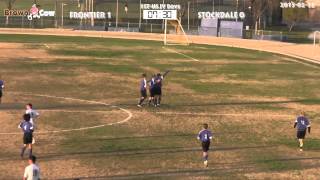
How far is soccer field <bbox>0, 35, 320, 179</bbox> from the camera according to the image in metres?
21.2

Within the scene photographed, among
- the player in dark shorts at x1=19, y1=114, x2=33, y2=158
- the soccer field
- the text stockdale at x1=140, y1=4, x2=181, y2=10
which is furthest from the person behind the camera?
the text stockdale at x1=140, y1=4, x2=181, y2=10

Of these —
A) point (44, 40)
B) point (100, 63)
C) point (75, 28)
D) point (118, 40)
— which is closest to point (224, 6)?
point (75, 28)

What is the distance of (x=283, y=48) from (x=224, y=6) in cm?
4130

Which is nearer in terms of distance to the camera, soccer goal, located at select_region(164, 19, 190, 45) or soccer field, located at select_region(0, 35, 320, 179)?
soccer field, located at select_region(0, 35, 320, 179)

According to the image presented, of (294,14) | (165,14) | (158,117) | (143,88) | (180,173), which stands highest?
(294,14)

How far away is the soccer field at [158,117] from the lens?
835 inches

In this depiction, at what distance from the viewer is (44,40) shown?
75.5 m

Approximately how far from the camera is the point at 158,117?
29641mm

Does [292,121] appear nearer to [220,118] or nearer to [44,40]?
[220,118]

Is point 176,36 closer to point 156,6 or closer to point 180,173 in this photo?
point 156,6

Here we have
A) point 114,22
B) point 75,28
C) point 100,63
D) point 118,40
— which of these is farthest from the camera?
point 114,22

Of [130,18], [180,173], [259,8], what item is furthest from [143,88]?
[259,8]

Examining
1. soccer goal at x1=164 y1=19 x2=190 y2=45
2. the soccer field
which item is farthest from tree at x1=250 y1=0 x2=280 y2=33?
the soccer field

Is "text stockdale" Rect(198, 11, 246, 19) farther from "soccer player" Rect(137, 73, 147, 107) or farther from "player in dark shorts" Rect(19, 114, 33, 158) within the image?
"player in dark shorts" Rect(19, 114, 33, 158)
